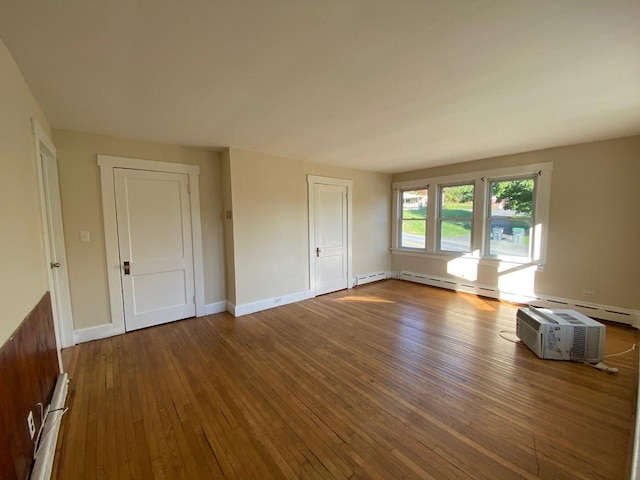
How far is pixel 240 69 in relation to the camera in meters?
1.80

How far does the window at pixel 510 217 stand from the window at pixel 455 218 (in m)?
0.33

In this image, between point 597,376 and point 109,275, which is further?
point 109,275

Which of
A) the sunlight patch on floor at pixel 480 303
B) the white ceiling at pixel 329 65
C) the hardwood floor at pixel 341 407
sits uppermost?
the white ceiling at pixel 329 65

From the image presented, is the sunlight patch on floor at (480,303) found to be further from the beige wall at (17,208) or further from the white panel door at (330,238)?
the beige wall at (17,208)

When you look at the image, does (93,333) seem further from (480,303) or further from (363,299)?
(480,303)

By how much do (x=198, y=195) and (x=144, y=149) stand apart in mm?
831

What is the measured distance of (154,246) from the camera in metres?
3.53

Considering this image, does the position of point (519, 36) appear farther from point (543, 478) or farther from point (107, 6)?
point (543, 478)

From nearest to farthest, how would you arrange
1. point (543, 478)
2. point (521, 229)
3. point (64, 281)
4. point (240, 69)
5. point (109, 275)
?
point (543, 478) < point (240, 69) < point (64, 281) < point (109, 275) < point (521, 229)

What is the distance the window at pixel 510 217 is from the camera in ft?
13.8

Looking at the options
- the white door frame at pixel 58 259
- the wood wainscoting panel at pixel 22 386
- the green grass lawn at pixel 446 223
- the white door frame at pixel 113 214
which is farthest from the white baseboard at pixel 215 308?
the green grass lawn at pixel 446 223

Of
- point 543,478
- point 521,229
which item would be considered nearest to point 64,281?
point 543,478

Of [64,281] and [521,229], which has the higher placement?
[521,229]

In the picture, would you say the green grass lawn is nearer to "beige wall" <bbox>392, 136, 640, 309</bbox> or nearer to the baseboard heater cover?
"beige wall" <bbox>392, 136, 640, 309</bbox>
